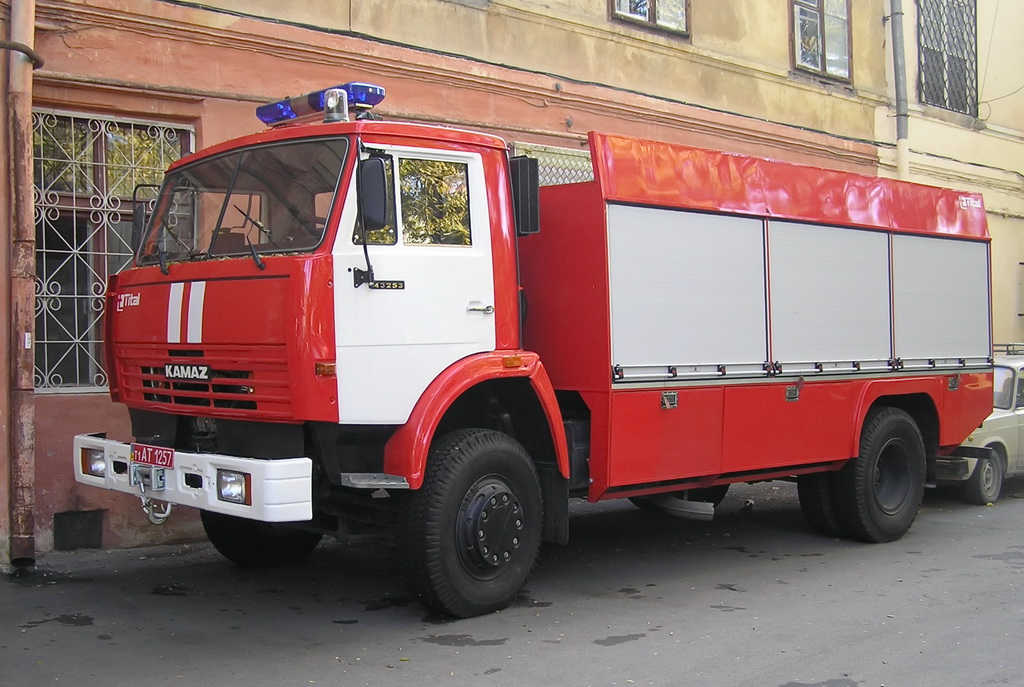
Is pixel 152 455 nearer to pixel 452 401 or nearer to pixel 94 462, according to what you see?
A: pixel 94 462

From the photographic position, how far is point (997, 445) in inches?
422

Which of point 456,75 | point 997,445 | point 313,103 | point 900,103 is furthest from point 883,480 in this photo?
point 900,103

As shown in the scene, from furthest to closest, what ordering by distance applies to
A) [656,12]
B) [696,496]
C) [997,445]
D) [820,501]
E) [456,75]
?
[656,12] < [997,445] < [456,75] < [820,501] < [696,496]

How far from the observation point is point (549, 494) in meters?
6.52

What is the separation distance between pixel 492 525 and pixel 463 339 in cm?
104

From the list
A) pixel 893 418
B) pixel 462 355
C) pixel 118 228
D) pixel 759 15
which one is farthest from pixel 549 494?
pixel 759 15

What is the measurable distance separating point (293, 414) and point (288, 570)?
92.9 inches

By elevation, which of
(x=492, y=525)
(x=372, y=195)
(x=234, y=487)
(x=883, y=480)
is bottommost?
(x=883, y=480)

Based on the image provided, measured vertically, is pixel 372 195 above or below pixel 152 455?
above

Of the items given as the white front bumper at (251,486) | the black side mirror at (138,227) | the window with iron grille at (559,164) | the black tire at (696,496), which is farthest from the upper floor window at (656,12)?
the white front bumper at (251,486)

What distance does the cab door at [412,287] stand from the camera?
552 cm

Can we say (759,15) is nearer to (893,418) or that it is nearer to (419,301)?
(893,418)

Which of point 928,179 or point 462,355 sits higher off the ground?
point 928,179

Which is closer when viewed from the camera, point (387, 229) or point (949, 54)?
point (387, 229)
